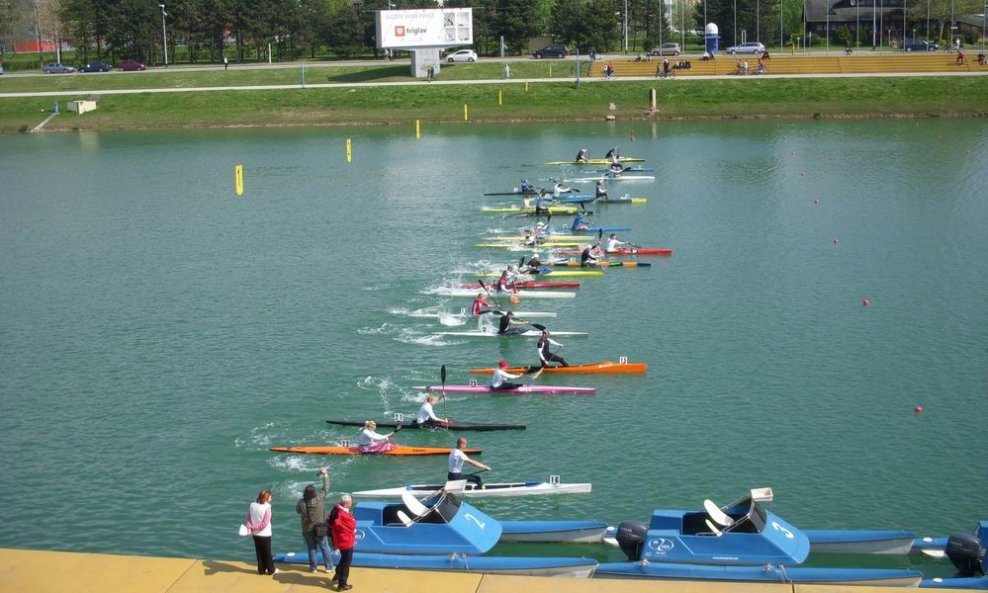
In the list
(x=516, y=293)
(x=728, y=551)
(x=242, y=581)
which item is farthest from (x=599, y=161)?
(x=242, y=581)

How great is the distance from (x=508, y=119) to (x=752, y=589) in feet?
271

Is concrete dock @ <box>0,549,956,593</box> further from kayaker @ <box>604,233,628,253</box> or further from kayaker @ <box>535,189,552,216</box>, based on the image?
kayaker @ <box>535,189,552,216</box>

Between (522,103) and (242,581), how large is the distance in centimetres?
8393

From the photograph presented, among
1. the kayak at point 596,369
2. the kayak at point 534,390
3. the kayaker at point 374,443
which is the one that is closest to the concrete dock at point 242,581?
the kayaker at point 374,443

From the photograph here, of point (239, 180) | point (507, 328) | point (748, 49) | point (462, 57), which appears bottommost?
point (507, 328)

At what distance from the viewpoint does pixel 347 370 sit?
33.0 meters

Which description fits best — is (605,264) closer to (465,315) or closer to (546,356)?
(465,315)

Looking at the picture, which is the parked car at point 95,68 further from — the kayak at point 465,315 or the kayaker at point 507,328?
the kayaker at point 507,328

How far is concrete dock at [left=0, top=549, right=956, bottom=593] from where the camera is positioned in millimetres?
17984

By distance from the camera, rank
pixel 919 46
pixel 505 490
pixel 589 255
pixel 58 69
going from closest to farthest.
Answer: pixel 505 490
pixel 589 255
pixel 919 46
pixel 58 69

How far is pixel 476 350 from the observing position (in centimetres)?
3475

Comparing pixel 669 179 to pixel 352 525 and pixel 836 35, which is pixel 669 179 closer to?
pixel 352 525

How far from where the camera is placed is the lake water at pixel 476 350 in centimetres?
2481

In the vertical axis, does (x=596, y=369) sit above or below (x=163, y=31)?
below
